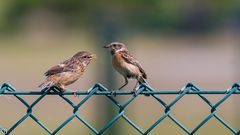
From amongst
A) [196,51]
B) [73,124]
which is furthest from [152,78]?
[196,51]

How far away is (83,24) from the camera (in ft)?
157

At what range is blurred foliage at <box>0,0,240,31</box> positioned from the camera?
45000 mm

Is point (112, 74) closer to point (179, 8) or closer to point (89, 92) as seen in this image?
point (89, 92)

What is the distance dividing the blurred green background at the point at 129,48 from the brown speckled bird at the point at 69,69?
2.21ft

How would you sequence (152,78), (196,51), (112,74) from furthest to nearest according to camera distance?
(196,51) → (152,78) → (112,74)

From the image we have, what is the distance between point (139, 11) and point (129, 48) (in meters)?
29.5

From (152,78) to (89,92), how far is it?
19.7 meters

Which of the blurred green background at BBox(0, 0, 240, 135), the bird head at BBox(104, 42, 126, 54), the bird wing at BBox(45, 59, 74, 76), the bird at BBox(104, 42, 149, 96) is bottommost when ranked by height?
the bird wing at BBox(45, 59, 74, 76)

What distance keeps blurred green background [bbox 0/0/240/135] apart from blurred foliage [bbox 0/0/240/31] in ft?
0.16

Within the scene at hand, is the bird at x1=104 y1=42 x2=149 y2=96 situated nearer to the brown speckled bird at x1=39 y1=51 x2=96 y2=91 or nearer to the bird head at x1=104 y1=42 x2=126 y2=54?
the bird head at x1=104 y1=42 x2=126 y2=54

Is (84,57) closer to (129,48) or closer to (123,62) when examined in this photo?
(123,62)

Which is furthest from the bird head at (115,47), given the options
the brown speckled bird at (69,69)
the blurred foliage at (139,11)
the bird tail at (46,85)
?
the blurred foliage at (139,11)

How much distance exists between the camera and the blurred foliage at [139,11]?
45.0 meters

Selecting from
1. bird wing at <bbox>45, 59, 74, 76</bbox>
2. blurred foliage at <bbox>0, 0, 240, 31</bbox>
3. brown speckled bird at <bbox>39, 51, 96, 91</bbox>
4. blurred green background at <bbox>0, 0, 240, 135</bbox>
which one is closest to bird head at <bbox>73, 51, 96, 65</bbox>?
brown speckled bird at <bbox>39, 51, 96, 91</bbox>
